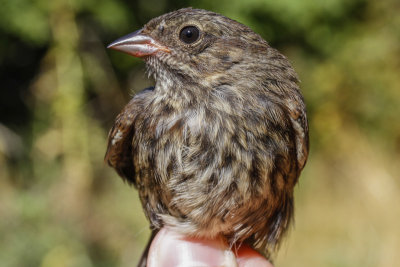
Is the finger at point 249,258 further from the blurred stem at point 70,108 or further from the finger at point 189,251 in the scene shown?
the blurred stem at point 70,108

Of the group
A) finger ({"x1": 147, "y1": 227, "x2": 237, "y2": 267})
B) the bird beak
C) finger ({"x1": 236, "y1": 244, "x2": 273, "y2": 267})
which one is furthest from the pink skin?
the bird beak

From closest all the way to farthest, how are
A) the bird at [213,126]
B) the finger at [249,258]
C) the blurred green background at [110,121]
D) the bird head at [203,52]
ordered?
the bird at [213,126] → the bird head at [203,52] → the finger at [249,258] → the blurred green background at [110,121]

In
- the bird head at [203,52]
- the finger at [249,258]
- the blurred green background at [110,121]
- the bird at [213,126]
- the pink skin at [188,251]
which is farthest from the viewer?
the blurred green background at [110,121]

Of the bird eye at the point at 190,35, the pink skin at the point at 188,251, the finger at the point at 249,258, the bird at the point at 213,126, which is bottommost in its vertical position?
the finger at the point at 249,258

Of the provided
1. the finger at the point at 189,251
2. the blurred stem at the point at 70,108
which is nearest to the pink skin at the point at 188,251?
the finger at the point at 189,251

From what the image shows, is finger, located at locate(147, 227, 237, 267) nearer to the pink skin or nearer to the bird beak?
the pink skin

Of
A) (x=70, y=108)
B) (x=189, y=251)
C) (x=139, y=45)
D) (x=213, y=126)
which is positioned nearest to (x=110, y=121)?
(x=70, y=108)

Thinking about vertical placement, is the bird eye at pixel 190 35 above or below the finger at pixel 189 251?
above

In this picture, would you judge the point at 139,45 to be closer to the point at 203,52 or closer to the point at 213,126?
the point at 203,52

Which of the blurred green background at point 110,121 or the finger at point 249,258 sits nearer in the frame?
the finger at point 249,258
